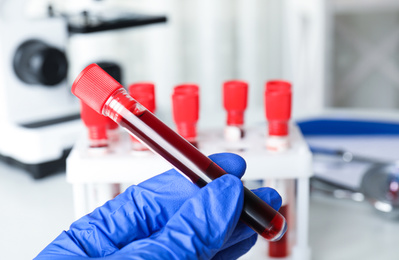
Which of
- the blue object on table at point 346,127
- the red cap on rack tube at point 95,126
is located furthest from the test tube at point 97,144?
the blue object on table at point 346,127

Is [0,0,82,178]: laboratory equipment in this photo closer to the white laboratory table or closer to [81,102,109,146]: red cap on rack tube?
the white laboratory table

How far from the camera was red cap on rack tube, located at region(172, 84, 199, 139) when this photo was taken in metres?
0.69

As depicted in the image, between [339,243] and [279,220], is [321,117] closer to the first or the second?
[339,243]

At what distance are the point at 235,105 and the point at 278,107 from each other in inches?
3.1

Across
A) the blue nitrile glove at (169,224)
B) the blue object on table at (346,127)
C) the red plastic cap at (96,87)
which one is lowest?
the blue object on table at (346,127)

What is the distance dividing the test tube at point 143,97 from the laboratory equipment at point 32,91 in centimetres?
26

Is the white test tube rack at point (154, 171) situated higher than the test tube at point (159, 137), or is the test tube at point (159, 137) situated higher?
the test tube at point (159, 137)

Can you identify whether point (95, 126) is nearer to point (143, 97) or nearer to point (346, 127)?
point (143, 97)

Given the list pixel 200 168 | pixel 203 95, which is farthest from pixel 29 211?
pixel 203 95

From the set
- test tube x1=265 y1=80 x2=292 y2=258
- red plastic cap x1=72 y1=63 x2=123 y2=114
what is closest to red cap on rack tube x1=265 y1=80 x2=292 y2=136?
test tube x1=265 y1=80 x2=292 y2=258

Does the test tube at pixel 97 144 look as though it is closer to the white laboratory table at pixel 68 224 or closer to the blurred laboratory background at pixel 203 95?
the blurred laboratory background at pixel 203 95

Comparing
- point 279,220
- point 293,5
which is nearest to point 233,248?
point 279,220

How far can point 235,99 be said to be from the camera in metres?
0.74

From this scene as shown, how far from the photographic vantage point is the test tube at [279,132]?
0.68 meters
